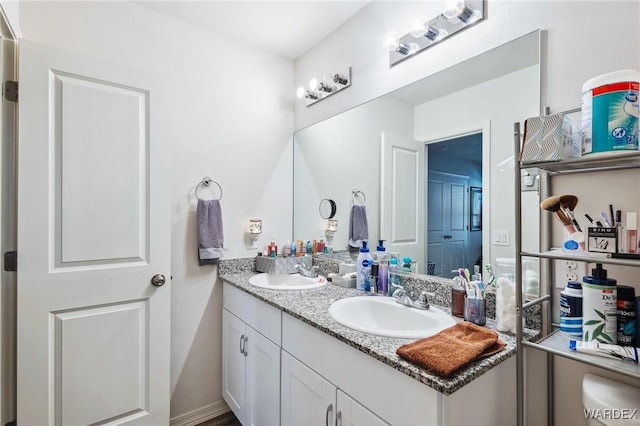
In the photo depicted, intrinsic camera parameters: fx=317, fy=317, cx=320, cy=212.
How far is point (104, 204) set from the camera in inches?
59.9

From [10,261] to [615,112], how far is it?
2146 millimetres

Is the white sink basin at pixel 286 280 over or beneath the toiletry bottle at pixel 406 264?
beneath

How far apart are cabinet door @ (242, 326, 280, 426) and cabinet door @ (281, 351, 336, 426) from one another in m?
0.07

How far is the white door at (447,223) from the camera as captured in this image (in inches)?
54.2

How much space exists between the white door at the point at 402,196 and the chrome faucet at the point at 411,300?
8.0 inches

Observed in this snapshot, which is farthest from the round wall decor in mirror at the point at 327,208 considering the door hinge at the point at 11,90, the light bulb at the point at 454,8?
the door hinge at the point at 11,90

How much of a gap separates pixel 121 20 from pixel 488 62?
6.07 feet

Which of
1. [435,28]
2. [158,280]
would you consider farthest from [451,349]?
[158,280]

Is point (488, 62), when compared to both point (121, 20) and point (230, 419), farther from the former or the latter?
point (230, 419)

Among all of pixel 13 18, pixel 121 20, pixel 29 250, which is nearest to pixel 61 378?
pixel 29 250

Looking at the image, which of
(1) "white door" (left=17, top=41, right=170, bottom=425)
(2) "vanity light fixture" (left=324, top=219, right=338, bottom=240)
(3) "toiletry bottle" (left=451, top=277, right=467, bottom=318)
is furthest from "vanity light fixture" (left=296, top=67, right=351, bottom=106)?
(3) "toiletry bottle" (left=451, top=277, right=467, bottom=318)

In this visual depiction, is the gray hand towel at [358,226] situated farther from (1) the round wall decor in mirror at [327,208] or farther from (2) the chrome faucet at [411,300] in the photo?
(2) the chrome faucet at [411,300]

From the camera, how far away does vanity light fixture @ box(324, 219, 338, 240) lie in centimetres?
211

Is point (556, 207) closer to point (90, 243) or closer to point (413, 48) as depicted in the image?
point (413, 48)
